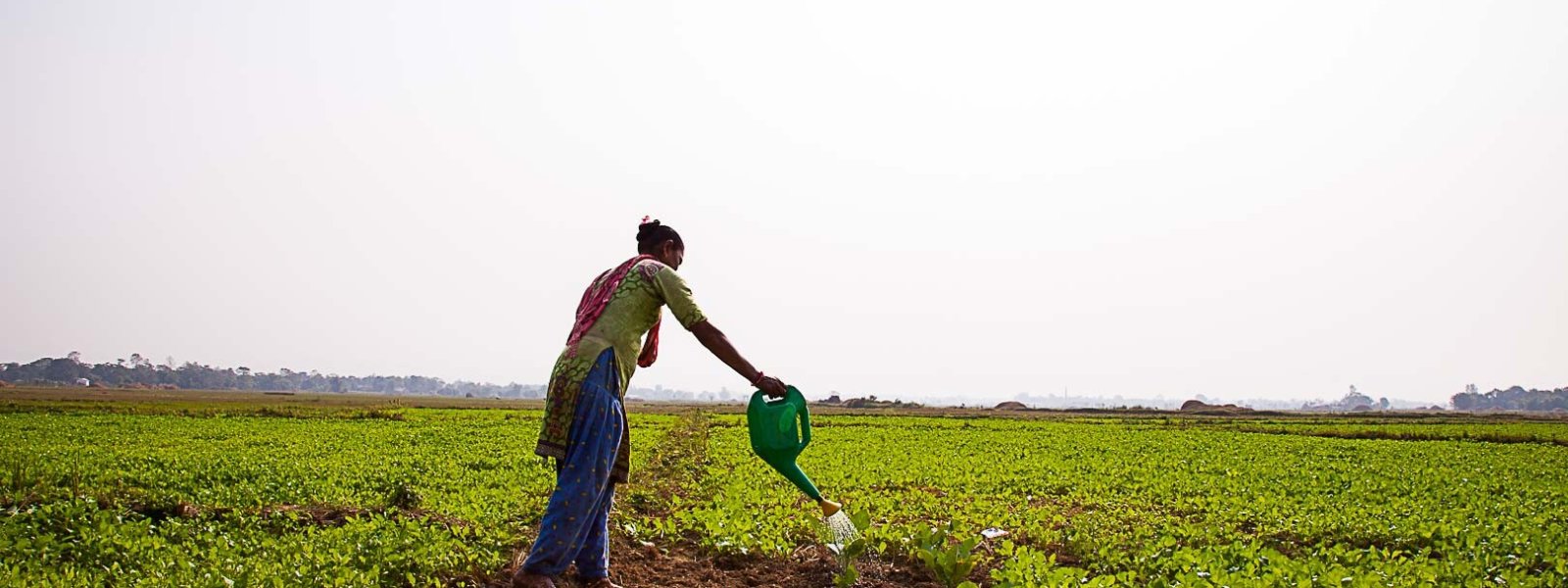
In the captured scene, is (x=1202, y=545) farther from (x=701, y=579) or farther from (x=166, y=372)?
(x=166, y=372)

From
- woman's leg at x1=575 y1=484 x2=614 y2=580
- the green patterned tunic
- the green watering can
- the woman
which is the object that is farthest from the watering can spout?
woman's leg at x1=575 y1=484 x2=614 y2=580

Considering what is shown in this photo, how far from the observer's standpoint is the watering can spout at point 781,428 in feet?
15.9

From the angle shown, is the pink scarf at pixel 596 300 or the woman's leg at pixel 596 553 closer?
the pink scarf at pixel 596 300

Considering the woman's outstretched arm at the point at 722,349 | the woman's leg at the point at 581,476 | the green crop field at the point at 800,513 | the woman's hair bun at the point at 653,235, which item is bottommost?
the green crop field at the point at 800,513

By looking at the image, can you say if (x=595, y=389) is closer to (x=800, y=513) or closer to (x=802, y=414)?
(x=802, y=414)

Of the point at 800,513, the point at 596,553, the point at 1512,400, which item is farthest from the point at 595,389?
the point at 1512,400

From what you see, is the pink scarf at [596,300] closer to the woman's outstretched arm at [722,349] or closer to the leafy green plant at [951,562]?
the woman's outstretched arm at [722,349]

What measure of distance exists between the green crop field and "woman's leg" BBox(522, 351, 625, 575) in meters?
0.83

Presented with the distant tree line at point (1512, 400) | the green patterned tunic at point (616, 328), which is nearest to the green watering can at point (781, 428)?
the green patterned tunic at point (616, 328)

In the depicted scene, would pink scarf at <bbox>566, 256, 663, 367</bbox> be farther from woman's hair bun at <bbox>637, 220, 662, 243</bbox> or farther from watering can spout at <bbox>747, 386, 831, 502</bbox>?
watering can spout at <bbox>747, 386, 831, 502</bbox>

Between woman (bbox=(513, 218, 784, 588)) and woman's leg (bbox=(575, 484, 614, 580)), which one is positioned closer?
woman (bbox=(513, 218, 784, 588))

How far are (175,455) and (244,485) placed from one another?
5.26 m

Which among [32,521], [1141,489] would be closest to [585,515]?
[32,521]

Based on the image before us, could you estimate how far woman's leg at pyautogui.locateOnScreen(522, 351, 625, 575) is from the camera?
4.48 metres
